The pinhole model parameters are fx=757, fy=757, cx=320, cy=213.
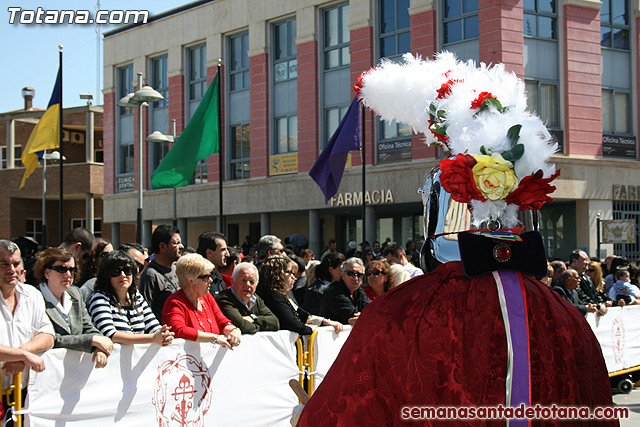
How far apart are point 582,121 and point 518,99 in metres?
19.9

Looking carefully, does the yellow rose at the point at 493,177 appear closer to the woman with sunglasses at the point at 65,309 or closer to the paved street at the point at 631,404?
the woman with sunglasses at the point at 65,309

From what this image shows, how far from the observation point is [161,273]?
6.89 meters

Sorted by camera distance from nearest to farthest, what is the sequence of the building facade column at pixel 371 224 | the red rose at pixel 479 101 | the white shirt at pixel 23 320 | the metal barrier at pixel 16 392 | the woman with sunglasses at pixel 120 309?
the red rose at pixel 479 101 → the white shirt at pixel 23 320 → the metal barrier at pixel 16 392 → the woman with sunglasses at pixel 120 309 → the building facade column at pixel 371 224

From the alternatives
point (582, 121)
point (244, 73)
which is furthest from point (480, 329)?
point (244, 73)

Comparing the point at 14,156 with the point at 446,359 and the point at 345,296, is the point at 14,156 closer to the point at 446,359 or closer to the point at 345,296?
the point at 345,296

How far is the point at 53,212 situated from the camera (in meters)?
42.7

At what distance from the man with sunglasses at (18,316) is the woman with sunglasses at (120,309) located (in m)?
0.57

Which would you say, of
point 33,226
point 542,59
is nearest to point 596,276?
point 542,59

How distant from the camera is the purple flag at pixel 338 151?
1409cm

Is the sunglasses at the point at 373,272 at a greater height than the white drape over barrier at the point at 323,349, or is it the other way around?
the sunglasses at the point at 373,272

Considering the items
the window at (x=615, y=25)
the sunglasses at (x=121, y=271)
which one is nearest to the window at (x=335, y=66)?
the window at (x=615, y=25)

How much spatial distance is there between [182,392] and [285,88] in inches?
851

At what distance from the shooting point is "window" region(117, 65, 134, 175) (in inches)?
1299

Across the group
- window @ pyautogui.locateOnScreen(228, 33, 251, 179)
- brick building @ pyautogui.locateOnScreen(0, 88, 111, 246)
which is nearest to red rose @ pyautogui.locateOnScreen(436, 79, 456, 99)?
window @ pyautogui.locateOnScreen(228, 33, 251, 179)
